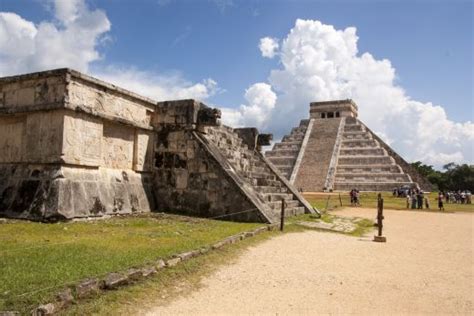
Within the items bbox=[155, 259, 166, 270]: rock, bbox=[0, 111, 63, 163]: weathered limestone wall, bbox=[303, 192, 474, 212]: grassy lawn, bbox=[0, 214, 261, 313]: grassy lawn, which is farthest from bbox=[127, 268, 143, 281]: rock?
bbox=[303, 192, 474, 212]: grassy lawn

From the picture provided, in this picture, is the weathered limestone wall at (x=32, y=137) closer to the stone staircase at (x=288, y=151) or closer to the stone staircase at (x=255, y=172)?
the stone staircase at (x=255, y=172)

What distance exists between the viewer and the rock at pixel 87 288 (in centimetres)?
358

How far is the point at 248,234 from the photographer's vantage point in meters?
7.34

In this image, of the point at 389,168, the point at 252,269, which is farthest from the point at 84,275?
the point at 389,168

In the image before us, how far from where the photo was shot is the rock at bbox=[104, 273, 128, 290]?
12.7 feet

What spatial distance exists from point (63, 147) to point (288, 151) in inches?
1775

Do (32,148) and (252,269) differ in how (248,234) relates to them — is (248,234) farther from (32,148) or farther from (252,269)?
(32,148)

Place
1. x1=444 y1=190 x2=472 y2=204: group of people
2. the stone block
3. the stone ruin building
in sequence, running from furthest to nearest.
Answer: x1=444 y1=190 x2=472 y2=204: group of people → the stone ruin building → the stone block

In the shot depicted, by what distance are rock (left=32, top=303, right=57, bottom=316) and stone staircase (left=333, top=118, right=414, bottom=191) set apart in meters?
39.7

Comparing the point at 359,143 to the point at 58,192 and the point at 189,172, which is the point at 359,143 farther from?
the point at 58,192

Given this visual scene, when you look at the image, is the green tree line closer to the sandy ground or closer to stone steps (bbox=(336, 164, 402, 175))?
stone steps (bbox=(336, 164, 402, 175))

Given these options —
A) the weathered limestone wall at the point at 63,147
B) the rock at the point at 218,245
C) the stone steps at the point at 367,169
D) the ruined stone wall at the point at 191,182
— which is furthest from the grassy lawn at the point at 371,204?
the stone steps at the point at 367,169

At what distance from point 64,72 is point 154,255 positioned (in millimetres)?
4563

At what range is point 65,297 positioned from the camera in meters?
3.41
